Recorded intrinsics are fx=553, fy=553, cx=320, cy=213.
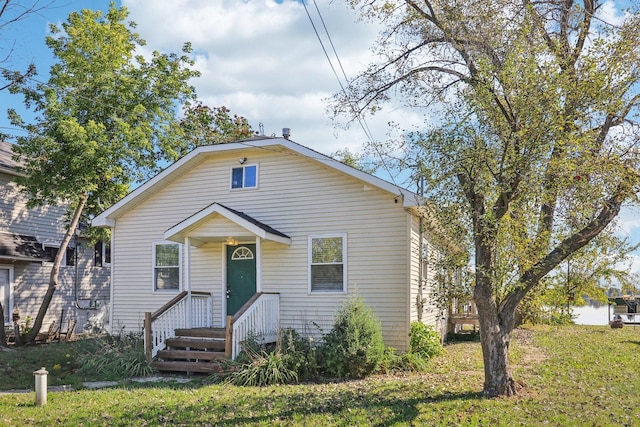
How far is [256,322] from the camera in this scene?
38.7 feet

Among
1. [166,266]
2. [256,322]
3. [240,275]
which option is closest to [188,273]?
[240,275]

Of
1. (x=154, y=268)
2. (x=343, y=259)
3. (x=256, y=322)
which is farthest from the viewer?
(x=154, y=268)

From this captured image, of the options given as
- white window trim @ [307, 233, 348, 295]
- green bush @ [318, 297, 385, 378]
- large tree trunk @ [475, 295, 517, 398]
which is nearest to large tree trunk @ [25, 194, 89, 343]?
white window trim @ [307, 233, 348, 295]

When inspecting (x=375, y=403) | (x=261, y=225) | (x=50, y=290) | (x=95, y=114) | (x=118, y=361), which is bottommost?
(x=118, y=361)

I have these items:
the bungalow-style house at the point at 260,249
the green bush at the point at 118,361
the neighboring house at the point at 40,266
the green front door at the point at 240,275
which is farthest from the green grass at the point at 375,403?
the neighboring house at the point at 40,266

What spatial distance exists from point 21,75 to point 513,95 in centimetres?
852

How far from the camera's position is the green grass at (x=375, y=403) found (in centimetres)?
719

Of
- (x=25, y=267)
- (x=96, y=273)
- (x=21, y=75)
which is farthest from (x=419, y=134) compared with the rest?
(x=96, y=273)

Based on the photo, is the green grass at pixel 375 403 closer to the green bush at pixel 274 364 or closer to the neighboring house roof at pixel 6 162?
the green bush at pixel 274 364

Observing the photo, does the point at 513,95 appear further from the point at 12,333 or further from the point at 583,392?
the point at 12,333

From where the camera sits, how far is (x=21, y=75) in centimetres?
1005

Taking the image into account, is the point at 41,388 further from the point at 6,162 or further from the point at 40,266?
the point at 6,162

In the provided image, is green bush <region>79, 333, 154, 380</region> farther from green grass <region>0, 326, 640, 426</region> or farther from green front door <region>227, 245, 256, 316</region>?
green front door <region>227, 245, 256, 316</region>

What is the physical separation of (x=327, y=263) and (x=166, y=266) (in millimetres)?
4595
